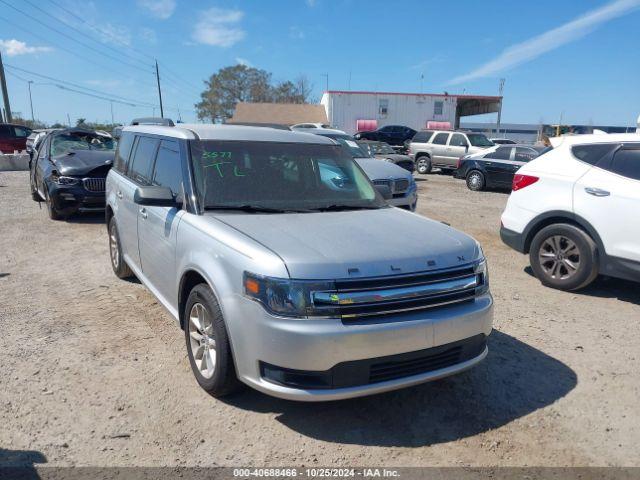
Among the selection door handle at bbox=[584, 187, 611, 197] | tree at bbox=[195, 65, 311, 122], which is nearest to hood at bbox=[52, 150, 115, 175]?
door handle at bbox=[584, 187, 611, 197]

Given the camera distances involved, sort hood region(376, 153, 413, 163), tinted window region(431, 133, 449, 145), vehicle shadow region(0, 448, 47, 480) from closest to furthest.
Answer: vehicle shadow region(0, 448, 47, 480) < hood region(376, 153, 413, 163) < tinted window region(431, 133, 449, 145)

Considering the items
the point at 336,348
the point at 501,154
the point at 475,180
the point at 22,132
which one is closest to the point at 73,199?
the point at 336,348

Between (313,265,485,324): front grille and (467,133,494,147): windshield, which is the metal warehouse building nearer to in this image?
(467,133,494,147): windshield

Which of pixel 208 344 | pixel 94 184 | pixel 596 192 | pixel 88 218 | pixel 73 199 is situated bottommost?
pixel 88 218

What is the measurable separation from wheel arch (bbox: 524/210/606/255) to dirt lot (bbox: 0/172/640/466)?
0.80m

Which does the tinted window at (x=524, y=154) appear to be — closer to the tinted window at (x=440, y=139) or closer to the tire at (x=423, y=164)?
the tinted window at (x=440, y=139)

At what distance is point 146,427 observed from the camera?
2996 mm

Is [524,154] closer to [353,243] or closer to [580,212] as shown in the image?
[580,212]

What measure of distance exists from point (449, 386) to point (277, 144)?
2.44 m

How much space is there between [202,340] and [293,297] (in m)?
1.03

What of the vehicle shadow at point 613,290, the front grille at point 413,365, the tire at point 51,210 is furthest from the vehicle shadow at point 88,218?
the vehicle shadow at point 613,290

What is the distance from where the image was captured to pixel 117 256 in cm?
568

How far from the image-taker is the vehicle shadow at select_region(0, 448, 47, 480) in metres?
2.56

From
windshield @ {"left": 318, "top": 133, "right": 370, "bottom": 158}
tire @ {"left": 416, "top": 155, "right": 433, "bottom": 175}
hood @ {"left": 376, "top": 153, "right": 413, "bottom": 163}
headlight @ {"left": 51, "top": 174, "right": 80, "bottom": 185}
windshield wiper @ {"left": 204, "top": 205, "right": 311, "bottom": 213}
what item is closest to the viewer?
windshield wiper @ {"left": 204, "top": 205, "right": 311, "bottom": 213}
